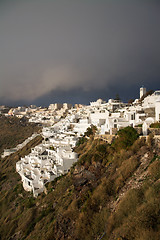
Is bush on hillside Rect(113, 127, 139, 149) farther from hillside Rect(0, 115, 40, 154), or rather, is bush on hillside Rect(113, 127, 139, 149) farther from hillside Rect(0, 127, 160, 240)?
hillside Rect(0, 115, 40, 154)

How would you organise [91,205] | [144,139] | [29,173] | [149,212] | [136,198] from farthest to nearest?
1. [29,173]
2. [144,139]
3. [91,205]
4. [136,198]
5. [149,212]

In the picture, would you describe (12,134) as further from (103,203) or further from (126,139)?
(103,203)

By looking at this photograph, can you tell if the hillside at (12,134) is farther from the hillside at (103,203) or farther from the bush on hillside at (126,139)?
the bush on hillside at (126,139)

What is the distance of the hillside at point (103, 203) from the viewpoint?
16.6ft

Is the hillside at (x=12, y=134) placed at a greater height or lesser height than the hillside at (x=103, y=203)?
lesser

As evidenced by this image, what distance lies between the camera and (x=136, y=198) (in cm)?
588

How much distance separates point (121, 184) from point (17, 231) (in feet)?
35.6

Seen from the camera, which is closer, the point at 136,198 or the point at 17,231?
the point at 136,198

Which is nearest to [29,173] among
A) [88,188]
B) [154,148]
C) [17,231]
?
[17,231]

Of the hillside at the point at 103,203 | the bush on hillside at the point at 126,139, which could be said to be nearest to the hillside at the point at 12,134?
the hillside at the point at 103,203

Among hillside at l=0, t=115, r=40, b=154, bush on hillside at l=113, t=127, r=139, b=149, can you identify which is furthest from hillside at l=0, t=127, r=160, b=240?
hillside at l=0, t=115, r=40, b=154

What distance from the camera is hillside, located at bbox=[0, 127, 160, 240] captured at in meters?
5.06

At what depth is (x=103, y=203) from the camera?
764cm

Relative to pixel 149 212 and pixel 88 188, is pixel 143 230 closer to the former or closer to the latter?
pixel 149 212
